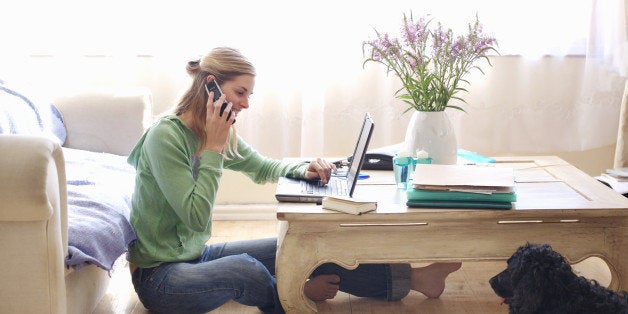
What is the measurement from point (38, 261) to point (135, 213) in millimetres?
387

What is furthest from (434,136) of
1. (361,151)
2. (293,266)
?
(293,266)

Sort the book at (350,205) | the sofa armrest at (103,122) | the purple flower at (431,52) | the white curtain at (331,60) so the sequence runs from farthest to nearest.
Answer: the white curtain at (331,60) → the sofa armrest at (103,122) → the purple flower at (431,52) → the book at (350,205)

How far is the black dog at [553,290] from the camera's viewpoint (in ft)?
5.74

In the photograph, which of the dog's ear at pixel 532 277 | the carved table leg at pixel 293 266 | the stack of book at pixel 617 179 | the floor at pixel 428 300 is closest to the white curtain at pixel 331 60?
the stack of book at pixel 617 179

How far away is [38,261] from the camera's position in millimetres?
1975

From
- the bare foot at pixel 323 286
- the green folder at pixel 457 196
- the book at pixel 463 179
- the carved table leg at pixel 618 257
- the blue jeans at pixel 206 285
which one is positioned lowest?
the bare foot at pixel 323 286

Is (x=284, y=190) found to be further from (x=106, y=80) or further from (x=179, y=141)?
(x=106, y=80)

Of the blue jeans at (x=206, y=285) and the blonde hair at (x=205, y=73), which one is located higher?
the blonde hair at (x=205, y=73)

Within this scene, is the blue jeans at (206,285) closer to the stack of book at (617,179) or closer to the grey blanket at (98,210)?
the grey blanket at (98,210)

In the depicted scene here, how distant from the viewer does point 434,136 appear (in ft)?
7.97

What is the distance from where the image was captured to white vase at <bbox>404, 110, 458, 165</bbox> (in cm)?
242

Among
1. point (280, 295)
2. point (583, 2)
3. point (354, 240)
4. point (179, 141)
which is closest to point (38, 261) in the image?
point (179, 141)

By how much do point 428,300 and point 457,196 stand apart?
2.00 feet

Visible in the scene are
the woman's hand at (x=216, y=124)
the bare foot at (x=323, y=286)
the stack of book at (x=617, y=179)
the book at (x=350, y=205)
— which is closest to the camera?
the book at (x=350, y=205)
